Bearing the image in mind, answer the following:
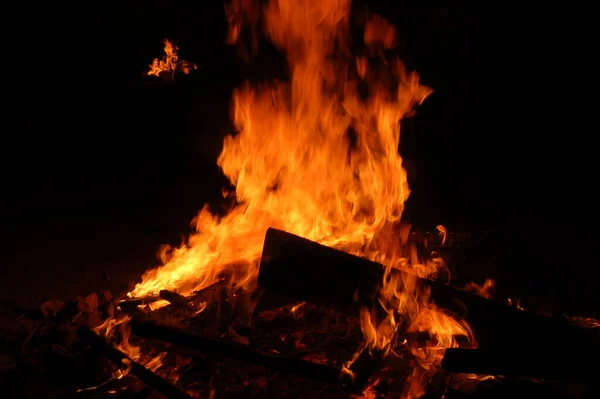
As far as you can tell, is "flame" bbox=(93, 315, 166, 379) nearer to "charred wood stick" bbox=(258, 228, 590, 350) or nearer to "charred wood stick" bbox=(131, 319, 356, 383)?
"charred wood stick" bbox=(131, 319, 356, 383)

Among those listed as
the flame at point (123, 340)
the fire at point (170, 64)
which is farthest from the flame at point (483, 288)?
the fire at point (170, 64)

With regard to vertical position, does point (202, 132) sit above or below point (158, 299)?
above

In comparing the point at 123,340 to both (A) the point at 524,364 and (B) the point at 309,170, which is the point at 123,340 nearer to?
(B) the point at 309,170

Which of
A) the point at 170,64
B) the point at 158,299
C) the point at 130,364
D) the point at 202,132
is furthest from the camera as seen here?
the point at 170,64

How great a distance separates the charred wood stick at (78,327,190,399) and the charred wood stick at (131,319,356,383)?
25 cm

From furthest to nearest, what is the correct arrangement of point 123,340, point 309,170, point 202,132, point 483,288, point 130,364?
point 202,132, point 309,170, point 483,288, point 123,340, point 130,364

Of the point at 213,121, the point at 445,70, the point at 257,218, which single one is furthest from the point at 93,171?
the point at 445,70

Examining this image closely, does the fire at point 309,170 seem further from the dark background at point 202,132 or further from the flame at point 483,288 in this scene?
the dark background at point 202,132

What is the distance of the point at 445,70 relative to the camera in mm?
8742

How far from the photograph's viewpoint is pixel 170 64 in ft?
32.6

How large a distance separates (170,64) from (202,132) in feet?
5.65

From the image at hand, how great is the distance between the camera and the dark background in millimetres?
6969

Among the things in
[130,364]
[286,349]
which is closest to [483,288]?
[286,349]

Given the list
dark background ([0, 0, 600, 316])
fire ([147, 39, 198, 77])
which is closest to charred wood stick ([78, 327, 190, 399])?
dark background ([0, 0, 600, 316])
